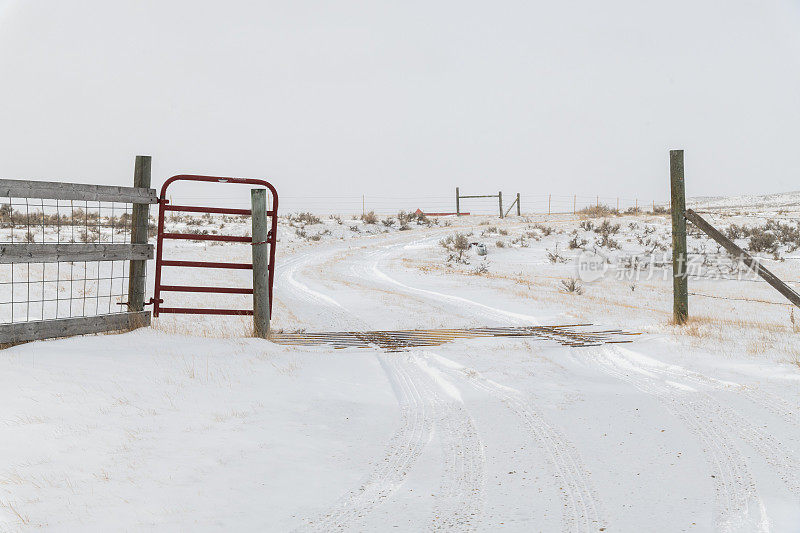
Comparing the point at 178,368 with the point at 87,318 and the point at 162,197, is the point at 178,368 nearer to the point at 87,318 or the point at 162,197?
the point at 87,318

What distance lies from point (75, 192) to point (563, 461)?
19.3 feet

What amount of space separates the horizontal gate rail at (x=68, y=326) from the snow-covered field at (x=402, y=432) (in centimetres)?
13

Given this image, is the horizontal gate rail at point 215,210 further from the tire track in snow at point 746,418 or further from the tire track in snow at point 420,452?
the tire track in snow at point 746,418

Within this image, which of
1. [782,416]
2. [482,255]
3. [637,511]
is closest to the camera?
[637,511]

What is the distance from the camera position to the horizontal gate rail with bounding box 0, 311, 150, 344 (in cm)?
602

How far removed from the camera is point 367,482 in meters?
3.63

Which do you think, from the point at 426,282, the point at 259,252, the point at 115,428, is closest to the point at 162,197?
the point at 259,252

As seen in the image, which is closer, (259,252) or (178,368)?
(178,368)

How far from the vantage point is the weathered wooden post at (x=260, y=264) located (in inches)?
302

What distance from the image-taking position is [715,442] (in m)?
4.26

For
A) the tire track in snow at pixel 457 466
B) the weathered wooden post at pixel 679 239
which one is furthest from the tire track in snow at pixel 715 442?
the weathered wooden post at pixel 679 239

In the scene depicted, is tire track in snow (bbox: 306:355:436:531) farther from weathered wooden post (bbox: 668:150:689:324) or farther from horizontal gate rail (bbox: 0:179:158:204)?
weathered wooden post (bbox: 668:150:689:324)

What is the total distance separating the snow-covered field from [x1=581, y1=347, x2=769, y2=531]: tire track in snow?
17 mm

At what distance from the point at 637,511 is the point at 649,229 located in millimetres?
26228
